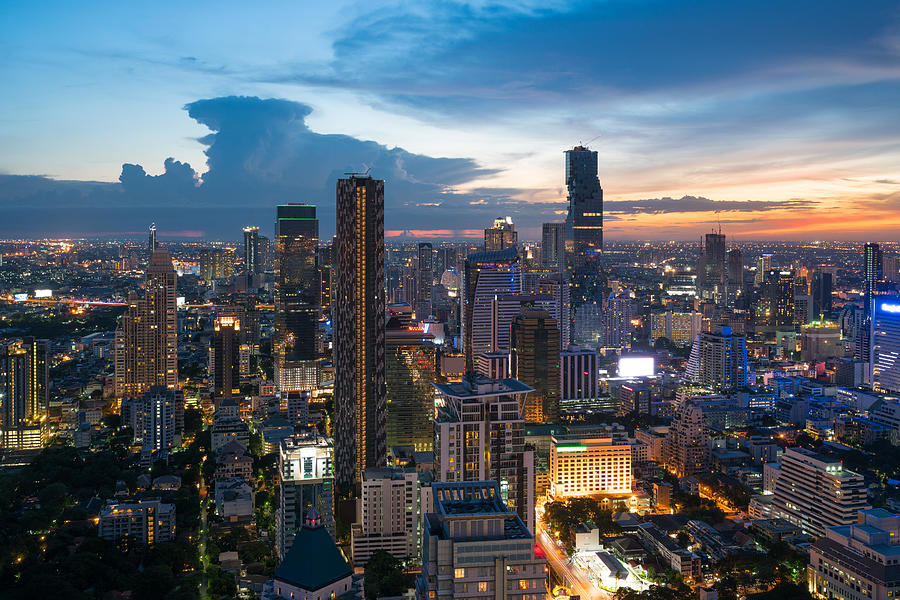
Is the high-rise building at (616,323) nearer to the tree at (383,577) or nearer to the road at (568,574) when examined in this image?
the road at (568,574)

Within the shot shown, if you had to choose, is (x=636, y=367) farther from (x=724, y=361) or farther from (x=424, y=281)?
(x=424, y=281)

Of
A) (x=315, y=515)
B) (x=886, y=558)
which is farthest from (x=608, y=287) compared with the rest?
(x=315, y=515)

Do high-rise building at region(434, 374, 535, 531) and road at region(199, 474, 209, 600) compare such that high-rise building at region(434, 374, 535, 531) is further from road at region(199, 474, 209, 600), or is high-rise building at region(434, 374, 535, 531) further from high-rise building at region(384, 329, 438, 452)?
high-rise building at region(384, 329, 438, 452)

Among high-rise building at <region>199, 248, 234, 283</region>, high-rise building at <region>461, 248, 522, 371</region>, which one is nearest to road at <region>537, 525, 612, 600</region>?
high-rise building at <region>461, 248, 522, 371</region>

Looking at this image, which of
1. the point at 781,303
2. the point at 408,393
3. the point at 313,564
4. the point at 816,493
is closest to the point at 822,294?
the point at 781,303

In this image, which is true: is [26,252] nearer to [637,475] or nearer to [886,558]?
[637,475]

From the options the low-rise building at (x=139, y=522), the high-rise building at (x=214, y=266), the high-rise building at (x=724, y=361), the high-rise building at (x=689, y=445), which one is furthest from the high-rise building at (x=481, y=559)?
the high-rise building at (x=214, y=266)
